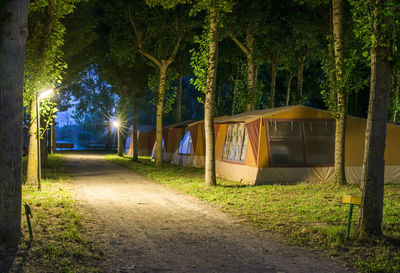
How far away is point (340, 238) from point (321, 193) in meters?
5.04

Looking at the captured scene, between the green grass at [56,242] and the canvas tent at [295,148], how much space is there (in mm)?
6211

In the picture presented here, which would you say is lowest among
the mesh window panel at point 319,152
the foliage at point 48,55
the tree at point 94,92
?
the mesh window panel at point 319,152

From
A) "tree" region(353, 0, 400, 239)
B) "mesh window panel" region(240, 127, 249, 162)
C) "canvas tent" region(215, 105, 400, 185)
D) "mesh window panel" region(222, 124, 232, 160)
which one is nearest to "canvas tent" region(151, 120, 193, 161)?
"mesh window panel" region(222, 124, 232, 160)

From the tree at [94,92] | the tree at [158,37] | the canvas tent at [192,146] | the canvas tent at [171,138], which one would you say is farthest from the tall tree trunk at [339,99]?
the tree at [94,92]

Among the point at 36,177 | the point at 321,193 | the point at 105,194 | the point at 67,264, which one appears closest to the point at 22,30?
the point at 67,264

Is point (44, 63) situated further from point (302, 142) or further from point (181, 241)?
point (302, 142)

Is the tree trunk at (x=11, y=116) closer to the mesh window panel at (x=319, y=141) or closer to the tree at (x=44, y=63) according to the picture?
the tree at (x=44, y=63)

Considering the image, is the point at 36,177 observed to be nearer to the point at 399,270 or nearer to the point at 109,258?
the point at 109,258

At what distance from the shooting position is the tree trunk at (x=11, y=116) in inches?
201

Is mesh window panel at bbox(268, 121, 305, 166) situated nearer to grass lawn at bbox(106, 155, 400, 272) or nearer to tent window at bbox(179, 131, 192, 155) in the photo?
grass lawn at bbox(106, 155, 400, 272)

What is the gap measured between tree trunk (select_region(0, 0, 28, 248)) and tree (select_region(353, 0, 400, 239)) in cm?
484

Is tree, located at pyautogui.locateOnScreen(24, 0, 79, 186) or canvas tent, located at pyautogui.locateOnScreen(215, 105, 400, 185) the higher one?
tree, located at pyautogui.locateOnScreen(24, 0, 79, 186)

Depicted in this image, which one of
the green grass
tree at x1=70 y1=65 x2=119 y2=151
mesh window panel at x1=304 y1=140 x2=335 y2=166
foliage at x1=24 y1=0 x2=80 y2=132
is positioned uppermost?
tree at x1=70 y1=65 x2=119 y2=151

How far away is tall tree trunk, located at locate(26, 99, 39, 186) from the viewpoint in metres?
11.3
